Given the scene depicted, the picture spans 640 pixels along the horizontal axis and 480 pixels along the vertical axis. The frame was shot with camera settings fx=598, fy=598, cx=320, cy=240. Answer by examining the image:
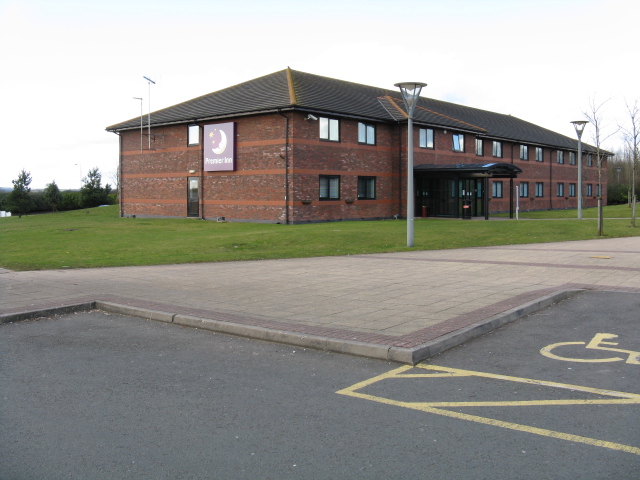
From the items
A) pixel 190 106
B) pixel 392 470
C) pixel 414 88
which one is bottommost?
pixel 392 470

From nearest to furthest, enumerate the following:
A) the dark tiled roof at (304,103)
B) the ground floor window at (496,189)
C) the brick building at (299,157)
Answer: the brick building at (299,157), the dark tiled roof at (304,103), the ground floor window at (496,189)

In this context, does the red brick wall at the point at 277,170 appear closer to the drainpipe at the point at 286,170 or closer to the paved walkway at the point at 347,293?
the drainpipe at the point at 286,170

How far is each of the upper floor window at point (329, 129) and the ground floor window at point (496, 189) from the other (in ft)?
53.0

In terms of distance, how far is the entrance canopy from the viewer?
109ft

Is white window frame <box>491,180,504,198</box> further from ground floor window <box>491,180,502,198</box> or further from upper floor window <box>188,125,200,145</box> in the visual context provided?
upper floor window <box>188,125,200,145</box>

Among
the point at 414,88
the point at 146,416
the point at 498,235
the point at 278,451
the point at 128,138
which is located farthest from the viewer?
the point at 128,138

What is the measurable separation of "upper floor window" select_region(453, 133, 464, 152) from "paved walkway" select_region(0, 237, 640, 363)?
2447cm

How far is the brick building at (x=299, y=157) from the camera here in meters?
30.6

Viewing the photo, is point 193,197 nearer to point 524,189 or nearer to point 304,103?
point 304,103

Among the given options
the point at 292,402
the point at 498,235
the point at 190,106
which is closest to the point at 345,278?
the point at 292,402

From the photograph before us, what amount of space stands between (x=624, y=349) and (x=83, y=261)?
12693 mm

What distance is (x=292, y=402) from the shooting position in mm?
4898

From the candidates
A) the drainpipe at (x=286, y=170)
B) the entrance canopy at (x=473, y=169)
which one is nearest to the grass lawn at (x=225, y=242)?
the drainpipe at (x=286, y=170)

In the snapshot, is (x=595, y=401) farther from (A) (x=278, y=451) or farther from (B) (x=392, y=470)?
(A) (x=278, y=451)
